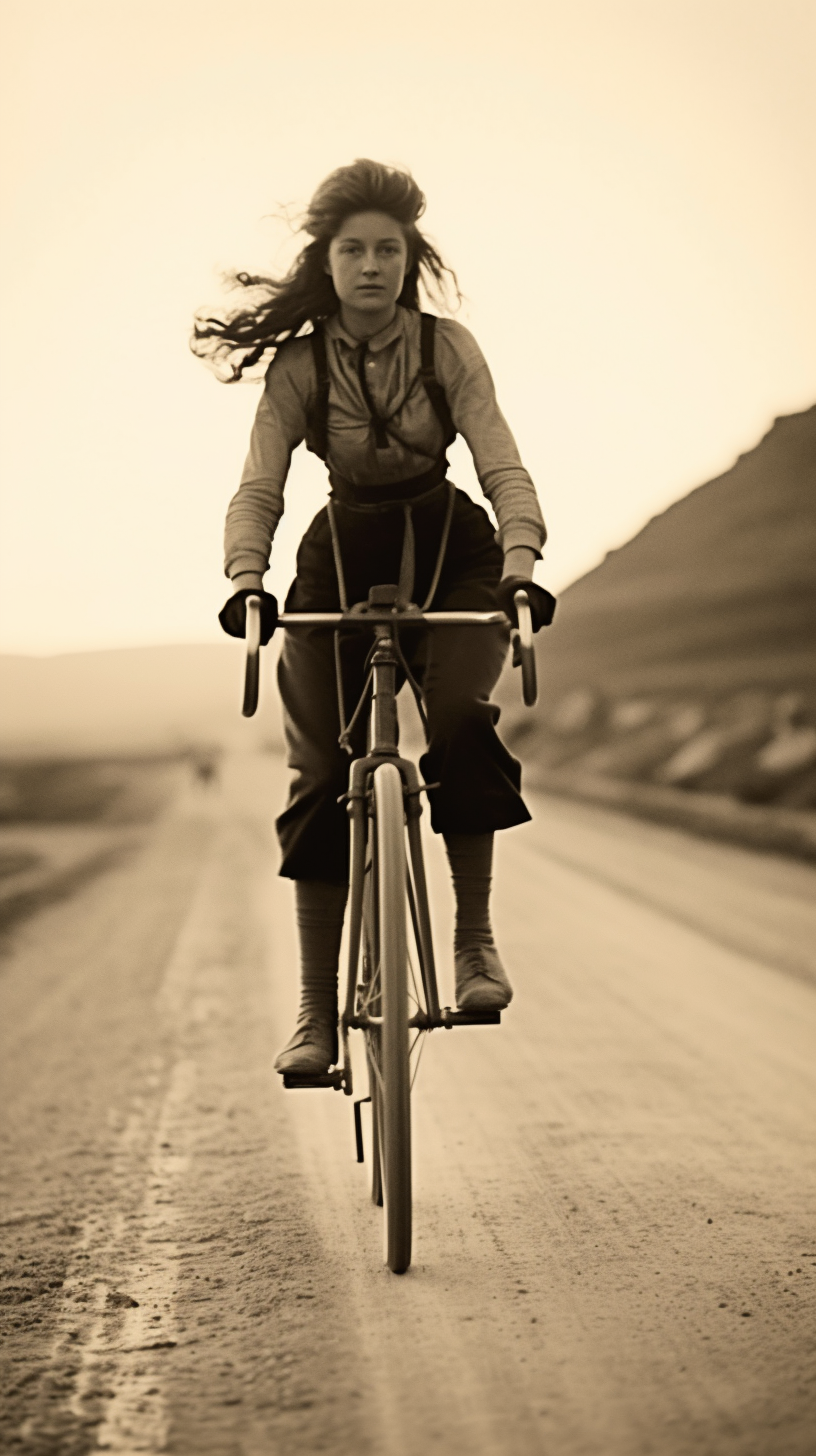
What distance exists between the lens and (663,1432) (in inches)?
113

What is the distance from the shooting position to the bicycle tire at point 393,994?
3529mm

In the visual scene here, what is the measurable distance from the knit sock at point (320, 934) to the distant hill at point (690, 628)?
75.8 ft

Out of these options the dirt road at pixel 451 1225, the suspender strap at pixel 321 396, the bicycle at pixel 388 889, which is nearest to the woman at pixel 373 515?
the suspender strap at pixel 321 396

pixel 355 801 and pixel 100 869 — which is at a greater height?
pixel 355 801

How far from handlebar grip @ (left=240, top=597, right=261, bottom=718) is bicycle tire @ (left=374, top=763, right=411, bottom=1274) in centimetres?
38

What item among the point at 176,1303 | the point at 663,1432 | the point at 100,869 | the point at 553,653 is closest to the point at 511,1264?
the point at 176,1303

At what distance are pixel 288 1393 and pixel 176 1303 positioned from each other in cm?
86

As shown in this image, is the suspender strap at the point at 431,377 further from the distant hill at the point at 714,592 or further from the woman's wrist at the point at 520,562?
the distant hill at the point at 714,592

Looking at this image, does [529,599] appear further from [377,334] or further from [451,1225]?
[451,1225]

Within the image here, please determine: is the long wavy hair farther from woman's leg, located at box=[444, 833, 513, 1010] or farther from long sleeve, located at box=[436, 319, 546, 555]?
woman's leg, located at box=[444, 833, 513, 1010]

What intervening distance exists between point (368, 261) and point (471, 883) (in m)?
1.61

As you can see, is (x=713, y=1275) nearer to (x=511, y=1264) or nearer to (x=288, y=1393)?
(x=511, y=1264)

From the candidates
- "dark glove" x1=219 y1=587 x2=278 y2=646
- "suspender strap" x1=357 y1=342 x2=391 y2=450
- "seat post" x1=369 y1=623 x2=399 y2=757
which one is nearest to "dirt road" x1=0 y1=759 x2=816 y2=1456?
"seat post" x1=369 y1=623 x2=399 y2=757

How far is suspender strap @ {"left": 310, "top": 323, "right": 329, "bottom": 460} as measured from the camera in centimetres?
397
